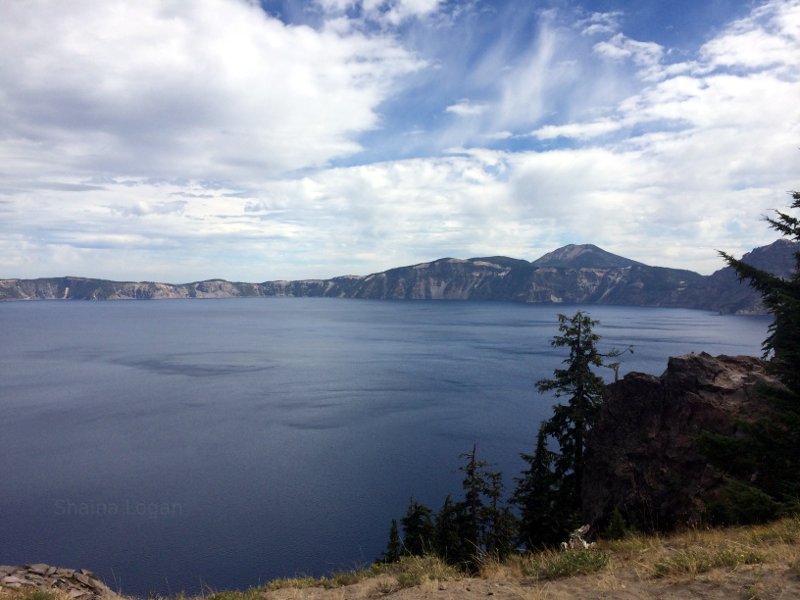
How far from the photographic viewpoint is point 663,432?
30156 millimetres

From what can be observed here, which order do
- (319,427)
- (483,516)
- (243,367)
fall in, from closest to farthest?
(483,516) → (319,427) → (243,367)

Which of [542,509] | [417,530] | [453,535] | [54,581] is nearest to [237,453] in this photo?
[417,530]

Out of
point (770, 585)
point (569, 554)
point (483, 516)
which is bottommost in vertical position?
point (483, 516)

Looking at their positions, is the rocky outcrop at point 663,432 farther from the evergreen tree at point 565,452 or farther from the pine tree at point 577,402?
the evergreen tree at point 565,452

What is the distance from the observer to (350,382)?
101625 mm

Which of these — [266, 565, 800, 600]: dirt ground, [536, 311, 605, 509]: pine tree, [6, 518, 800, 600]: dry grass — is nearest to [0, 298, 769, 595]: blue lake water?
[536, 311, 605, 509]: pine tree

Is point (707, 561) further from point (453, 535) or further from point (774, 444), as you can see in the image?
point (453, 535)

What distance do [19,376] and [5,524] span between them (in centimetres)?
8656

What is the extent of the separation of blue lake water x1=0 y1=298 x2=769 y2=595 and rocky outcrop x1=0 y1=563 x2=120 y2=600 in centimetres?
1982

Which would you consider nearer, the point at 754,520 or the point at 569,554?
the point at 569,554

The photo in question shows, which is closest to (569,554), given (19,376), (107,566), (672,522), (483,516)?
(672,522)

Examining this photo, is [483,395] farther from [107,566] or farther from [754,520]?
[754,520]

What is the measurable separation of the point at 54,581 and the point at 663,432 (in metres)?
31.7

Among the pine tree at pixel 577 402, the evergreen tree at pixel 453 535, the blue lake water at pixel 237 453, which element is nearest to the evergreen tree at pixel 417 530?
the evergreen tree at pixel 453 535
